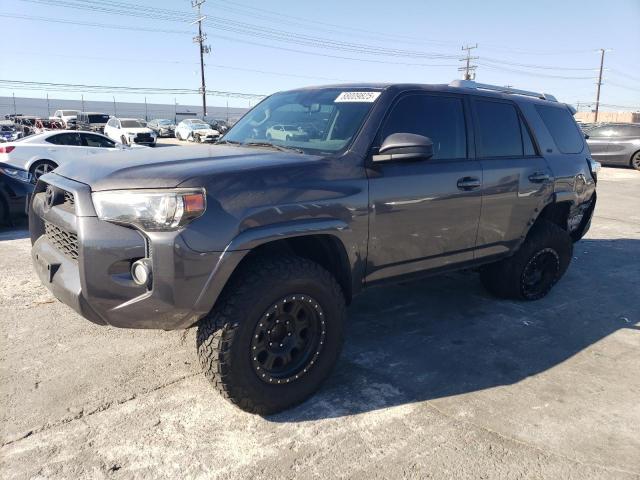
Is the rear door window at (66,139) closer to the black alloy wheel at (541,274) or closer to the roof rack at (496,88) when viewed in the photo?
the roof rack at (496,88)

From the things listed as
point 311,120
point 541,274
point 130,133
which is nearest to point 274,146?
point 311,120

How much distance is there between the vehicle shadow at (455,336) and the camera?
3229 mm

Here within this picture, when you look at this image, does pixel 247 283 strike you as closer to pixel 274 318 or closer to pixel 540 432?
pixel 274 318

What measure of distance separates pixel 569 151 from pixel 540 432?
125 inches

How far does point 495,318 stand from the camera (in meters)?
4.49

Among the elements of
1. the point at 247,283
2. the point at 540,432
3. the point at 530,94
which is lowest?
the point at 540,432

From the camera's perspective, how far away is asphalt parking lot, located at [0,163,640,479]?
2.53 meters

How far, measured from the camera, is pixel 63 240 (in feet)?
9.36

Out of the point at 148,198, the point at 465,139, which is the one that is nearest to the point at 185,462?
the point at 148,198

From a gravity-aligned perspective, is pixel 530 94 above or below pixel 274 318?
above

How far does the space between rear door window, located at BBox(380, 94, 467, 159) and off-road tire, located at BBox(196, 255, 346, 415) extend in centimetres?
111

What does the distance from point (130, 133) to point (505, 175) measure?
28547 millimetres

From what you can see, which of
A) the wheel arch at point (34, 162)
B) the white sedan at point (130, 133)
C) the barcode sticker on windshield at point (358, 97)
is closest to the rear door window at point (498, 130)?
the barcode sticker on windshield at point (358, 97)

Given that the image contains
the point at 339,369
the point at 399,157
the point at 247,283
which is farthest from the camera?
the point at 339,369
